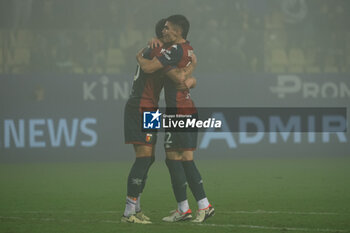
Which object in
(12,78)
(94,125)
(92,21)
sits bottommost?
(94,125)

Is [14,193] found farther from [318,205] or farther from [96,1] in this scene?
[96,1]

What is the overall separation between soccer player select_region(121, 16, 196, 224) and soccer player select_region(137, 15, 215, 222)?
9 cm

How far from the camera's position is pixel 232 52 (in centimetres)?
1582

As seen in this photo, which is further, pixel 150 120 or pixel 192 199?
pixel 192 199

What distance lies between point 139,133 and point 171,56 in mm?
778

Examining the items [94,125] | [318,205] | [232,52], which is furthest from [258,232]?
[232,52]

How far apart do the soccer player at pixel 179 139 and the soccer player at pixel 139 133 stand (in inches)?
3.5

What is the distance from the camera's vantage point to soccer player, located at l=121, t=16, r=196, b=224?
6.80 m

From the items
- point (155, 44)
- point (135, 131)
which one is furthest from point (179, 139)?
point (155, 44)

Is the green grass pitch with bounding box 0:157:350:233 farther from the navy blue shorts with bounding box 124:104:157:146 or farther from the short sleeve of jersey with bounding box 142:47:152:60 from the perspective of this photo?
the short sleeve of jersey with bounding box 142:47:152:60

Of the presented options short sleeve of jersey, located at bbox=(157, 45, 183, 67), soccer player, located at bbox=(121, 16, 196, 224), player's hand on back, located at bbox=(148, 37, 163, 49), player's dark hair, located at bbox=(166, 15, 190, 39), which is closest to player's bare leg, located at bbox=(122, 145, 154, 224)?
soccer player, located at bbox=(121, 16, 196, 224)

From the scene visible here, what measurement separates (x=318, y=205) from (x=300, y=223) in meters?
1.47

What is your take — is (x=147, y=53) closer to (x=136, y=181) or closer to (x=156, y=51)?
(x=156, y=51)

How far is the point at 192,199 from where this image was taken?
8969mm
